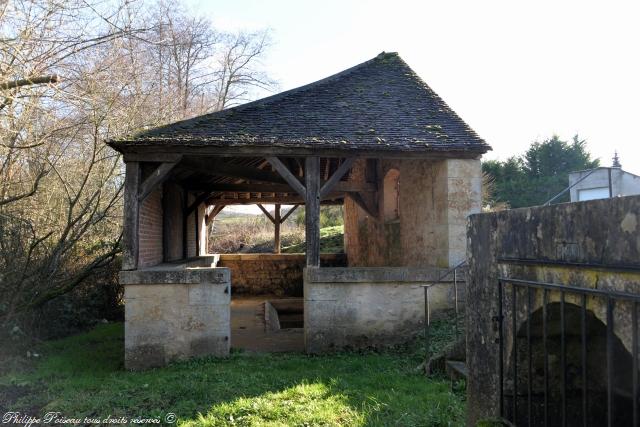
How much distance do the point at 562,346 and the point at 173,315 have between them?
5.89m

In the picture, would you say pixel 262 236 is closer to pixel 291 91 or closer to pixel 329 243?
pixel 329 243

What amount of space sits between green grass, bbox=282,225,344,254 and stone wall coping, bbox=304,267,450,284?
31.8 feet

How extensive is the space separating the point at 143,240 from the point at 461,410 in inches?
227

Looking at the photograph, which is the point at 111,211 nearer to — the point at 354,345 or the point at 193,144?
the point at 193,144

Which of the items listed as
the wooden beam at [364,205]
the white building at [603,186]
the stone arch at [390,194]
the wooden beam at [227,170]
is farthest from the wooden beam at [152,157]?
the white building at [603,186]

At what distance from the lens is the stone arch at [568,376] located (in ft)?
9.09

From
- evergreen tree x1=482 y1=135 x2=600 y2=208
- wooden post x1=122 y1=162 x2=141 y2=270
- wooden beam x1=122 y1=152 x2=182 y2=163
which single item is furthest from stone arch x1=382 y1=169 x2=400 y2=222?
evergreen tree x1=482 y1=135 x2=600 y2=208

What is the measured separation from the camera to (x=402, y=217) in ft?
32.9

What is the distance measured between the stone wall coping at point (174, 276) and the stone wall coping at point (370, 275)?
1.35 metres

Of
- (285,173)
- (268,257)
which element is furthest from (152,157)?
(268,257)

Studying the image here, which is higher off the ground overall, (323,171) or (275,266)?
(323,171)

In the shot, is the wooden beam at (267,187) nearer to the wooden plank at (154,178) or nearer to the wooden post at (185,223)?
the wooden post at (185,223)

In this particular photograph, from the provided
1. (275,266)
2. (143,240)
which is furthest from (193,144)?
(275,266)

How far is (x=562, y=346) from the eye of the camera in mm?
2396
